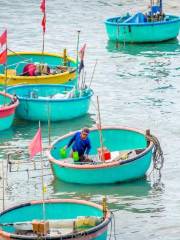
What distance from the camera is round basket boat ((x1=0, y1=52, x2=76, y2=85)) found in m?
Answer: 43.4

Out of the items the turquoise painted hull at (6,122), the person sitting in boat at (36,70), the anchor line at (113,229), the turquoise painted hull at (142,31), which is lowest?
the turquoise painted hull at (142,31)

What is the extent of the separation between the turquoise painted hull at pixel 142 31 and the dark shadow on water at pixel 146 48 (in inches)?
10.1

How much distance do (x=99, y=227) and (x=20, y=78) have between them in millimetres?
16686

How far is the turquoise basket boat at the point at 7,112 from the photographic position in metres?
38.8

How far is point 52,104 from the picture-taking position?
40.2m

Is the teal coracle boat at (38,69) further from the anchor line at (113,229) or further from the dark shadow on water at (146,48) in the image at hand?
the anchor line at (113,229)

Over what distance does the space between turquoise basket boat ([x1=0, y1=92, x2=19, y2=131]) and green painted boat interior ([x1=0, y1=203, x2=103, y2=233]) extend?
9.83m

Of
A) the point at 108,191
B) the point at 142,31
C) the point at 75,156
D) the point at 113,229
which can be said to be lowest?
the point at 142,31

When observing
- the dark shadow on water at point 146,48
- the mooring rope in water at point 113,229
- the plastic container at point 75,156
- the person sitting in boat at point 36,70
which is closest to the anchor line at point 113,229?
the mooring rope in water at point 113,229

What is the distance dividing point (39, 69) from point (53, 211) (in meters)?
15.9

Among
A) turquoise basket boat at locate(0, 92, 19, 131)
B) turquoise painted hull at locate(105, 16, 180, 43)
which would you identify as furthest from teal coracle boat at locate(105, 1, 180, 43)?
turquoise basket boat at locate(0, 92, 19, 131)

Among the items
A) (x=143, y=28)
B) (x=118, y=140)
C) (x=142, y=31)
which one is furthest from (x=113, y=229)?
(x=143, y=28)

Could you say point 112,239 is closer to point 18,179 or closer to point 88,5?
point 18,179

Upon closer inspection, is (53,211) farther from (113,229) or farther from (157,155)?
(157,155)
